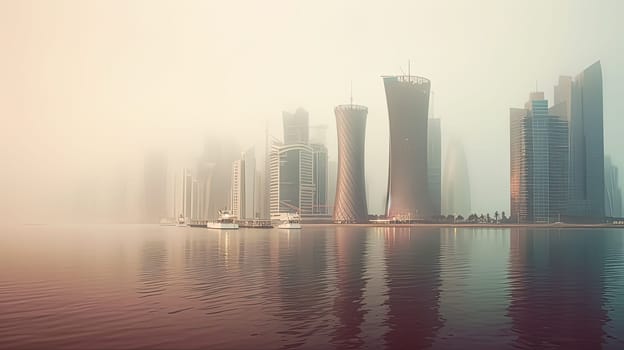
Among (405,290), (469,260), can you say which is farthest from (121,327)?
(469,260)

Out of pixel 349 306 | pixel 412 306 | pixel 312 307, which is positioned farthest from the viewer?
pixel 412 306

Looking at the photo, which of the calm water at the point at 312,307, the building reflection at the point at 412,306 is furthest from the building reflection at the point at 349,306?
the building reflection at the point at 412,306

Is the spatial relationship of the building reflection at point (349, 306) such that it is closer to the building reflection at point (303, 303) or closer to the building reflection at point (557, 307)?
the building reflection at point (303, 303)

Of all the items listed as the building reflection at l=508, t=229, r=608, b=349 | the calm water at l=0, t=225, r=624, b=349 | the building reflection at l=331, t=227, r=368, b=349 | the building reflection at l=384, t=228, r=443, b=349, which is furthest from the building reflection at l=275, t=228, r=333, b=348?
the building reflection at l=508, t=229, r=608, b=349

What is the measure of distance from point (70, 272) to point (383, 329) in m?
40.3

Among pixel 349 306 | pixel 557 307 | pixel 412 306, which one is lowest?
pixel 557 307

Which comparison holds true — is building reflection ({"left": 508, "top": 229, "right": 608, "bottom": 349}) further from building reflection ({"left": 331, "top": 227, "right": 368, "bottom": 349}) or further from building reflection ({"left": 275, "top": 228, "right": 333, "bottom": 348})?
building reflection ({"left": 275, "top": 228, "right": 333, "bottom": 348})

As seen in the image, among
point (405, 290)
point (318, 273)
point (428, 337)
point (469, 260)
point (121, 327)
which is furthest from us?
point (469, 260)

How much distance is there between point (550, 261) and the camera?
7112 centimetres

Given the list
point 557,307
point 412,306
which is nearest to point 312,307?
point 412,306

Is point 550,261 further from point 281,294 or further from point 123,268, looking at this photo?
point 123,268

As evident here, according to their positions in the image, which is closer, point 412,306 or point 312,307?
point 312,307

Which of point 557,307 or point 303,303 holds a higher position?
point 303,303

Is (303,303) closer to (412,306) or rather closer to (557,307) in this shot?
(412,306)
